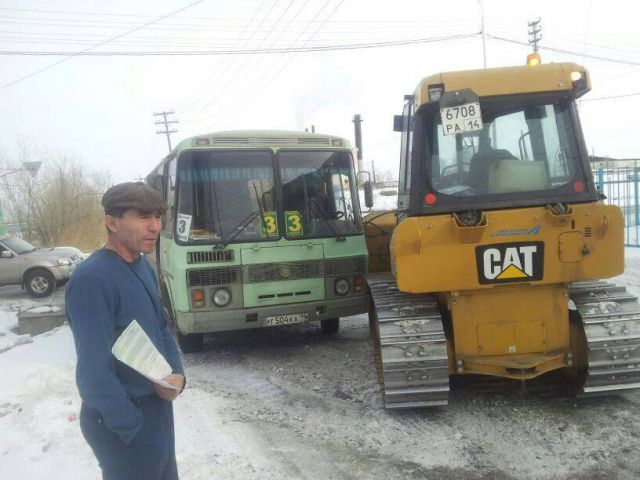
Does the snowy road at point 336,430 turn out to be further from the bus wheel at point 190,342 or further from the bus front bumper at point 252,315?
the bus wheel at point 190,342

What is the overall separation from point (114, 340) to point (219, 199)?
14.0ft

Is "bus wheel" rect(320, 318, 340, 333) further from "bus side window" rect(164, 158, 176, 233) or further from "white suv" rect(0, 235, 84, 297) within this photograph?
"white suv" rect(0, 235, 84, 297)

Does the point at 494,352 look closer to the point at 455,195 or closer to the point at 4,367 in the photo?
the point at 455,195

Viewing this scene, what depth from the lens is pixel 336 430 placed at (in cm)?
436

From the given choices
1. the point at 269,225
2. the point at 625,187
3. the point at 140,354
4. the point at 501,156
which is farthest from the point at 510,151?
the point at 625,187

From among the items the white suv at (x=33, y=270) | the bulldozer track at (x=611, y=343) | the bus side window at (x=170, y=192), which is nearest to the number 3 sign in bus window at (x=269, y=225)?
the bus side window at (x=170, y=192)

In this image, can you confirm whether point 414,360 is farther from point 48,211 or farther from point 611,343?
point 48,211

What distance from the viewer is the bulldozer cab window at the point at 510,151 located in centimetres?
433

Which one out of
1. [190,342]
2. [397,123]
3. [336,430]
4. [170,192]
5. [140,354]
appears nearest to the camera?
[140,354]

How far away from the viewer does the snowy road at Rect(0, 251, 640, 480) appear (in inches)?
143

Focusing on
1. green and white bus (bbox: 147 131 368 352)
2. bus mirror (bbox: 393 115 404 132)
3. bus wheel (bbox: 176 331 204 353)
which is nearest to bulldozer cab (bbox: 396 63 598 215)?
bus mirror (bbox: 393 115 404 132)

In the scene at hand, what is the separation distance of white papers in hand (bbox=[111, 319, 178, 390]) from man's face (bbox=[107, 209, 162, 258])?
31 centimetres

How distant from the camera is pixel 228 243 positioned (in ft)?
20.1

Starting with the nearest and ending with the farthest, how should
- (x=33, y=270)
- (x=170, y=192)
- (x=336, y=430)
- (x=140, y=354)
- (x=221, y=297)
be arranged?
(x=140, y=354)
(x=336, y=430)
(x=221, y=297)
(x=170, y=192)
(x=33, y=270)
